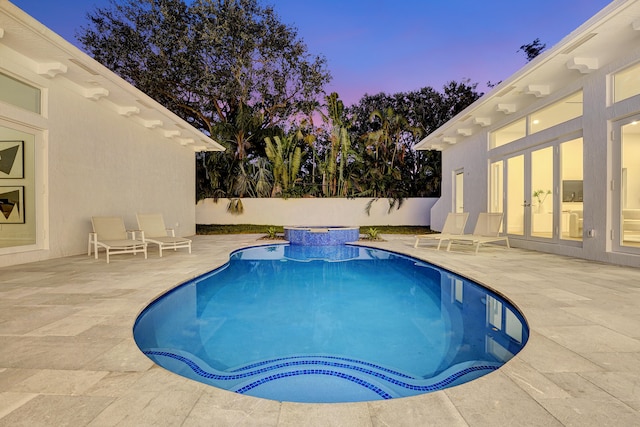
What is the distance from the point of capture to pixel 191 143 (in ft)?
41.6

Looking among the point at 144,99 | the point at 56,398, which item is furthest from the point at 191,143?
the point at 56,398

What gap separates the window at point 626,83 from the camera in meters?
5.83

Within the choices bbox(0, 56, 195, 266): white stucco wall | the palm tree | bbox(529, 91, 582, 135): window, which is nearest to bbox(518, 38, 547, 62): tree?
the palm tree

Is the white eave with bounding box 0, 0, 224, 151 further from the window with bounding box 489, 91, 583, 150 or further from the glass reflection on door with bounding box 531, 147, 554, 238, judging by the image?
the glass reflection on door with bounding box 531, 147, 554, 238

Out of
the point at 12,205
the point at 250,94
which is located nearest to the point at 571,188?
the point at 12,205

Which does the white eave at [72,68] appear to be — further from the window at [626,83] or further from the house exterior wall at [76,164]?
the window at [626,83]

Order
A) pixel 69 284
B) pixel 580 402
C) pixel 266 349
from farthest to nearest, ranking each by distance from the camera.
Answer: pixel 69 284, pixel 266 349, pixel 580 402

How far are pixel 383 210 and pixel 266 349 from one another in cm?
1381

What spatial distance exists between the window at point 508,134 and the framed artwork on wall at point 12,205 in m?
11.2

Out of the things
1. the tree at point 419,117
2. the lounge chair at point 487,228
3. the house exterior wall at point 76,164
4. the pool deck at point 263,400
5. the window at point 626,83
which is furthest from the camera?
the tree at point 419,117

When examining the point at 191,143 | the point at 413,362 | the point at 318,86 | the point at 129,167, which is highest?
the point at 318,86

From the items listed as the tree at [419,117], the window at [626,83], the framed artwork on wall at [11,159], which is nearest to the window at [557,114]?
the window at [626,83]

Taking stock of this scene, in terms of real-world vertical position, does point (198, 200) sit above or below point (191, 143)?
below

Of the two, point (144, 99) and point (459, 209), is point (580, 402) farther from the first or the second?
point (459, 209)
